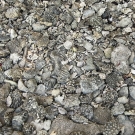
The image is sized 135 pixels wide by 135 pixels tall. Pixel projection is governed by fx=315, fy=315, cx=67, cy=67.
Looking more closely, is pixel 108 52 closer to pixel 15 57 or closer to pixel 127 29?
pixel 127 29

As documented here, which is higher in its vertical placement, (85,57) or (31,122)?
(85,57)

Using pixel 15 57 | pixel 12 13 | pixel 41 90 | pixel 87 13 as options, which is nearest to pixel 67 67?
pixel 41 90

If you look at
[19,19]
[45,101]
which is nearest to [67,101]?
[45,101]

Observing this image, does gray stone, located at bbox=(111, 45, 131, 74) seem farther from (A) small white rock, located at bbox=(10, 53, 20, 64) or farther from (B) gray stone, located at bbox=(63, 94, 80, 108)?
(A) small white rock, located at bbox=(10, 53, 20, 64)

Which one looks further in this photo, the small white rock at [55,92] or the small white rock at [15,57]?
the small white rock at [15,57]

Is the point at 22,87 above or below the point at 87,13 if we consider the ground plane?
below

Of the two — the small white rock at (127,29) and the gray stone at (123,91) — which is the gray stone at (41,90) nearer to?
the gray stone at (123,91)

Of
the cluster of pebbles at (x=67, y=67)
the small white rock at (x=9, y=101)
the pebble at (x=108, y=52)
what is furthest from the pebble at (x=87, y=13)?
the small white rock at (x=9, y=101)

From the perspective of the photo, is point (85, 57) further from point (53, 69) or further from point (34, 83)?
point (34, 83)
